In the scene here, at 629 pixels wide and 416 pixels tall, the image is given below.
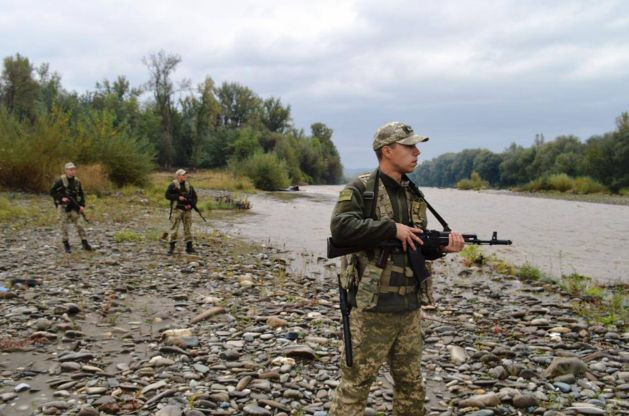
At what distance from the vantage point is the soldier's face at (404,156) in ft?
12.4

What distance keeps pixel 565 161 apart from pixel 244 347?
83.0m

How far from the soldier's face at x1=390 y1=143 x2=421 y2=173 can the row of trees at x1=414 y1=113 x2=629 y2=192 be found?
42.2 m

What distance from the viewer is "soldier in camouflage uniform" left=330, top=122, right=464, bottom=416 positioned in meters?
3.69

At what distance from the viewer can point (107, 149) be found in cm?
3288

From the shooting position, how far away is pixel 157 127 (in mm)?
73375

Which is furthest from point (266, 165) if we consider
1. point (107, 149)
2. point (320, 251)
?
point (320, 251)

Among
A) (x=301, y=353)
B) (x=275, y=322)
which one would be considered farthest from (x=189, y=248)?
(x=301, y=353)

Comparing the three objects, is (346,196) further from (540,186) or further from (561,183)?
(540,186)

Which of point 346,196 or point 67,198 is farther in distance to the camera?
point 67,198

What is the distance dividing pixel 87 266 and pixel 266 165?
154ft

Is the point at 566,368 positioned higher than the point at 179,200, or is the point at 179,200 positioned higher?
the point at 179,200

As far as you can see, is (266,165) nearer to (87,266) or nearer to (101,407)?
(87,266)

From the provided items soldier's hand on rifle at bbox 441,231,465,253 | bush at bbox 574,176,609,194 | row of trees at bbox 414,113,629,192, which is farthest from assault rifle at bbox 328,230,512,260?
bush at bbox 574,176,609,194

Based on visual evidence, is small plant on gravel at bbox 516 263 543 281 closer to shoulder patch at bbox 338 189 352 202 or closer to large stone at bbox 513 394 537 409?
large stone at bbox 513 394 537 409
